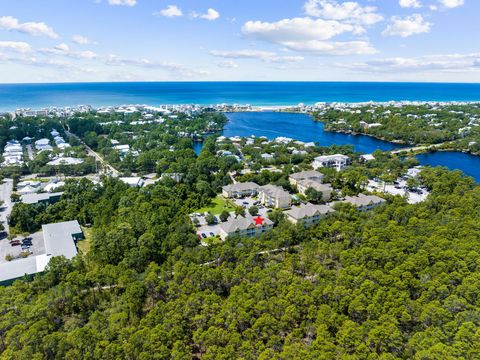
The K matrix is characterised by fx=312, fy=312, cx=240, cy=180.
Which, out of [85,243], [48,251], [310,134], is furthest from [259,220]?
[310,134]

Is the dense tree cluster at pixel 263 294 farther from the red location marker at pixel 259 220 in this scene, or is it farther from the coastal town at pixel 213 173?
the coastal town at pixel 213 173

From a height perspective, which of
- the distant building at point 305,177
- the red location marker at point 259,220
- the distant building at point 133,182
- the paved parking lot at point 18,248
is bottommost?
the paved parking lot at point 18,248

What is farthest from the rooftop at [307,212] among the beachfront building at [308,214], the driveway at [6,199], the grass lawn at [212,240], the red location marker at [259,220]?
the driveway at [6,199]

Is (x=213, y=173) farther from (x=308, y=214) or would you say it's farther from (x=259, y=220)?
(x=308, y=214)

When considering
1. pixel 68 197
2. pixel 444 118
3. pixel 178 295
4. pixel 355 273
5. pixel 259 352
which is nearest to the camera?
pixel 259 352

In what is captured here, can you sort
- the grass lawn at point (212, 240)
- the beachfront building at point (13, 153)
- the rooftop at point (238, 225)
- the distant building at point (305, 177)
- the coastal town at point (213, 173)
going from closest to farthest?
the grass lawn at point (212, 240), the rooftop at point (238, 225), the coastal town at point (213, 173), the distant building at point (305, 177), the beachfront building at point (13, 153)

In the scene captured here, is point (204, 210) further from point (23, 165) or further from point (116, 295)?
point (23, 165)

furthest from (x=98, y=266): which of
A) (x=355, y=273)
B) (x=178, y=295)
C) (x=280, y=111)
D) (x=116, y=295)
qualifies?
(x=280, y=111)
